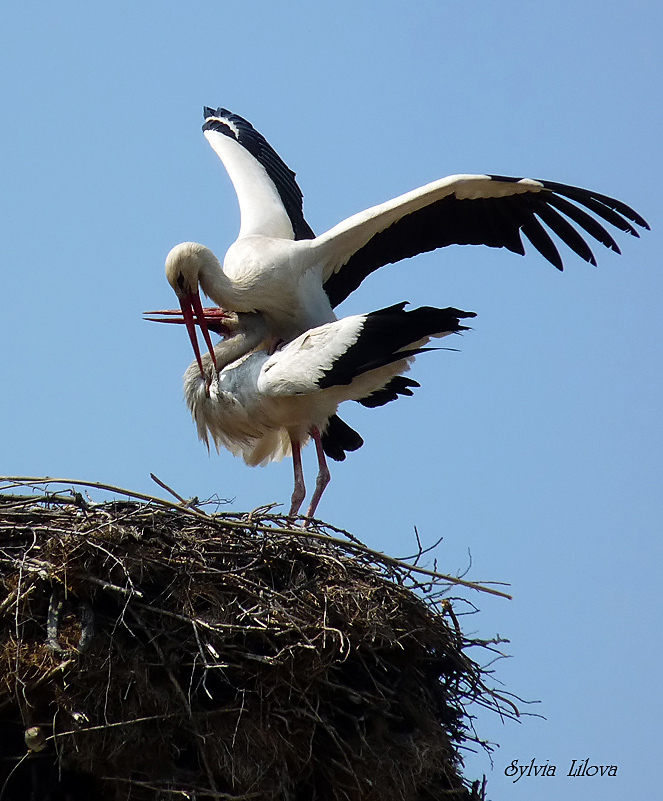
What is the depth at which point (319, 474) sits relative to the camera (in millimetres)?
7293

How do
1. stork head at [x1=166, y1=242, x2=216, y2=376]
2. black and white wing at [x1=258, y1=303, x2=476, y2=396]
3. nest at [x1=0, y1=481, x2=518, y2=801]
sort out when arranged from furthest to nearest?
stork head at [x1=166, y1=242, x2=216, y2=376] < black and white wing at [x1=258, y1=303, x2=476, y2=396] < nest at [x1=0, y1=481, x2=518, y2=801]

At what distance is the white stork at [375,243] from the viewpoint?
23.2 ft

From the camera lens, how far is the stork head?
7066mm

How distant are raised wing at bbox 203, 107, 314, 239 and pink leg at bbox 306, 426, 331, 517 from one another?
1325 mm

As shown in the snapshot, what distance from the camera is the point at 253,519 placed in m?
5.52

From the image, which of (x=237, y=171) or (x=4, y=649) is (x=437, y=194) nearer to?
(x=237, y=171)

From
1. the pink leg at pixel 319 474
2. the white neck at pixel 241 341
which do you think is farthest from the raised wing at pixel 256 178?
the pink leg at pixel 319 474

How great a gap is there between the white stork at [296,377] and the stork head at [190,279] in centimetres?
13

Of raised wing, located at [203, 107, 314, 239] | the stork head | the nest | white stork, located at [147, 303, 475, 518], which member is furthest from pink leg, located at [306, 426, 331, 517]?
the nest

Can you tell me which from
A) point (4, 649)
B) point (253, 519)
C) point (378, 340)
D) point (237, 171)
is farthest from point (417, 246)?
point (4, 649)

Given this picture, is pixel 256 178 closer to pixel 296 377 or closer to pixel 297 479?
pixel 297 479

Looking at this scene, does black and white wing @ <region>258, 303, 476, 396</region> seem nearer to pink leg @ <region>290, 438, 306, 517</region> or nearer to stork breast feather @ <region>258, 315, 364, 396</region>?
stork breast feather @ <region>258, 315, 364, 396</region>

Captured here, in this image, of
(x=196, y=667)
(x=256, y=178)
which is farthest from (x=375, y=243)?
(x=196, y=667)

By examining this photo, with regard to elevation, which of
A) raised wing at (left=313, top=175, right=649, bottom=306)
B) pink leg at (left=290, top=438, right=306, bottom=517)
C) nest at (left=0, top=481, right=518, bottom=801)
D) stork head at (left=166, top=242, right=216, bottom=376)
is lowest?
nest at (left=0, top=481, right=518, bottom=801)
